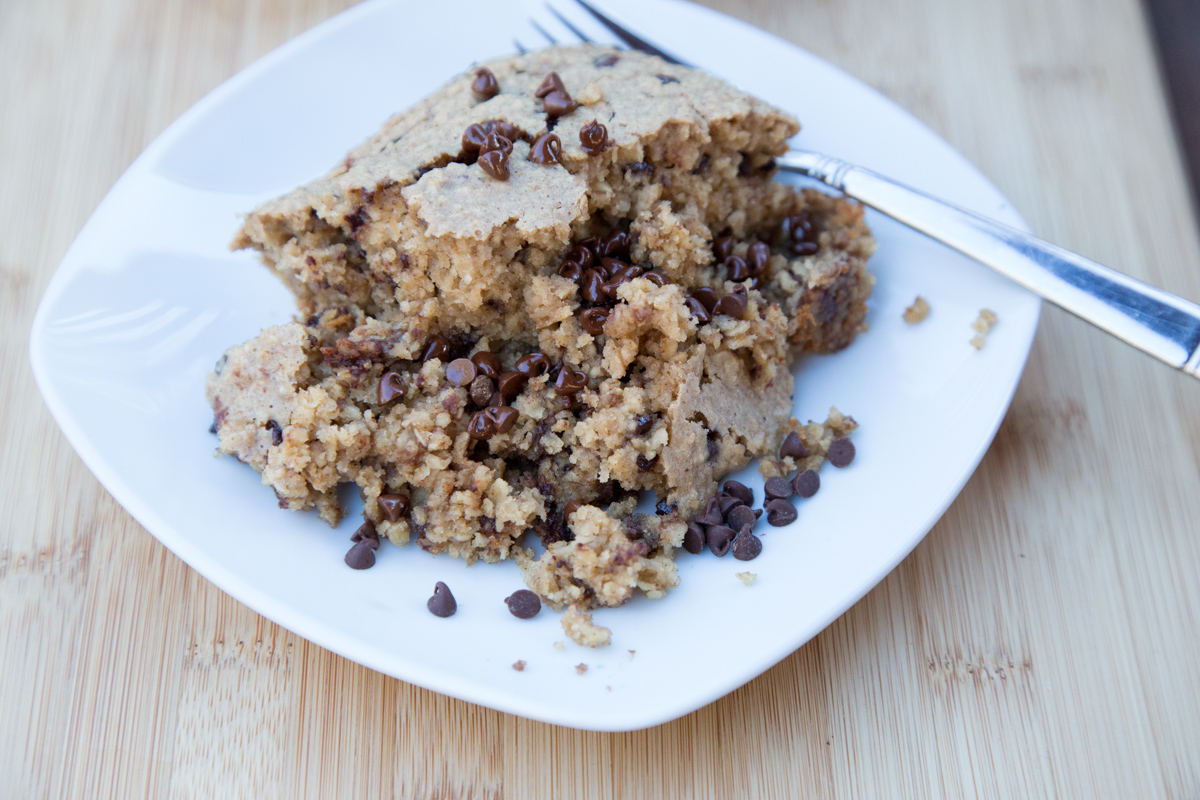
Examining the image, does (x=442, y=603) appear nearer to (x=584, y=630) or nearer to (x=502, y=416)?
(x=584, y=630)

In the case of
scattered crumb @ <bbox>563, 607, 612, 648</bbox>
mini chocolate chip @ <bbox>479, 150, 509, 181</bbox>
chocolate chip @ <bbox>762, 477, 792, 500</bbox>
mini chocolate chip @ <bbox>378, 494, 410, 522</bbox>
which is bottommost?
scattered crumb @ <bbox>563, 607, 612, 648</bbox>

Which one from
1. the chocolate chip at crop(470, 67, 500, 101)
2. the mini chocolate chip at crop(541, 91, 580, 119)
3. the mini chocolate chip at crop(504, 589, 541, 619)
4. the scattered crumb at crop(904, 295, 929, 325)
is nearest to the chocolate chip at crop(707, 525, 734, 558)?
the mini chocolate chip at crop(504, 589, 541, 619)

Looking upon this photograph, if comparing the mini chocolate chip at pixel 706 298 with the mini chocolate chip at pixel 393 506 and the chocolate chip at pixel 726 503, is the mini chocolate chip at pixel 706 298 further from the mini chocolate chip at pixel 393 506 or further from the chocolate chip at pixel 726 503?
the mini chocolate chip at pixel 393 506

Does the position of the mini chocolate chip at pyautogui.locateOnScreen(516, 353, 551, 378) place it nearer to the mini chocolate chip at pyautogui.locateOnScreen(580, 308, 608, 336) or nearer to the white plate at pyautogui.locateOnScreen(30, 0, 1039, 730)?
the mini chocolate chip at pyautogui.locateOnScreen(580, 308, 608, 336)

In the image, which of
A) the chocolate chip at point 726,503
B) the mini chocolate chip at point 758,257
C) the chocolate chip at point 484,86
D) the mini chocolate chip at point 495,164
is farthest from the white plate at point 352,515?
the mini chocolate chip at point 495,164

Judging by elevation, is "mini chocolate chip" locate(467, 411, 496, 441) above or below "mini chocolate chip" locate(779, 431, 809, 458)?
above

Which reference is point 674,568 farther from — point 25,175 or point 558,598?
point 25,175
